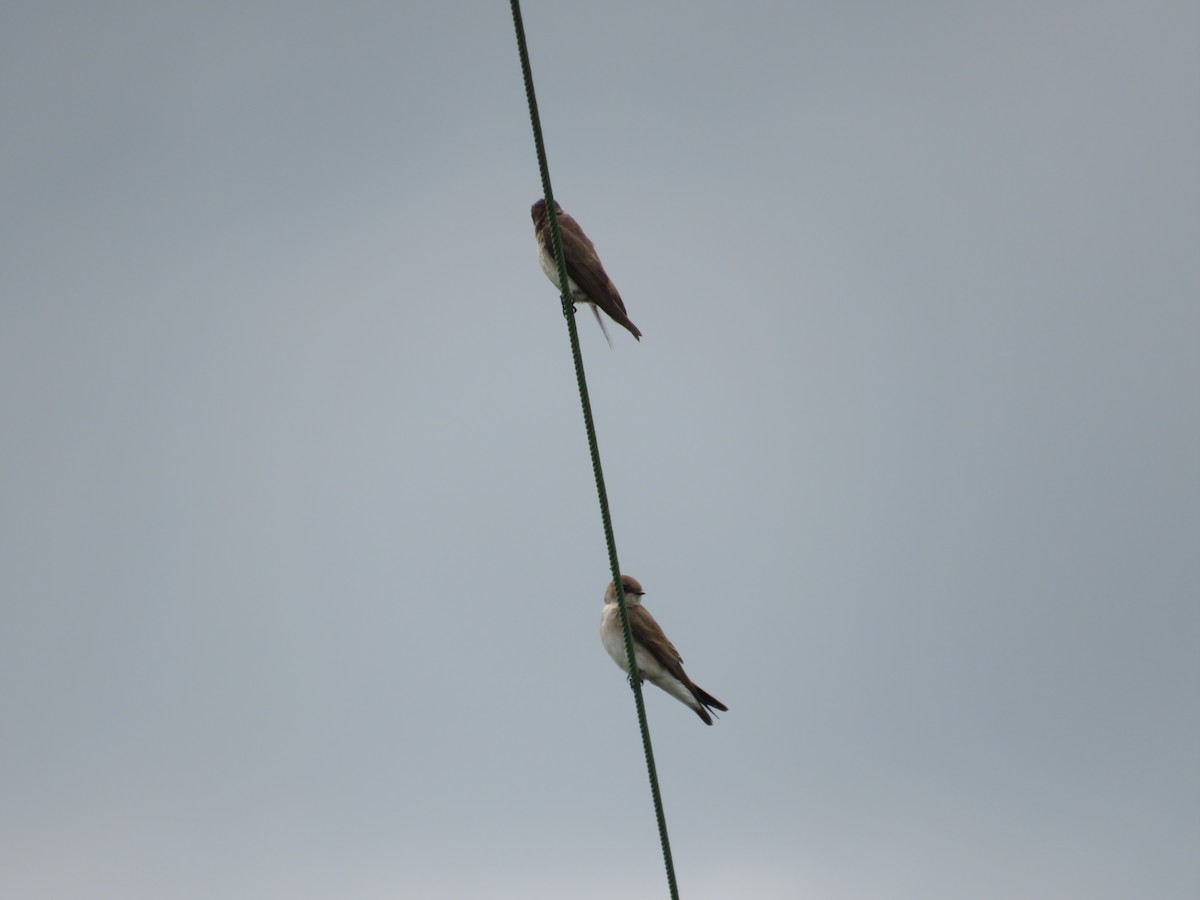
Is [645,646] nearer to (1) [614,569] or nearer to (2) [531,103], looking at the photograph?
(1) [614,569]

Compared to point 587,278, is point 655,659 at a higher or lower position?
lower

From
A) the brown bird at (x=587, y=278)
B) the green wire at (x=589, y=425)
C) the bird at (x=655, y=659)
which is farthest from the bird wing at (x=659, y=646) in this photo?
the green wire at (x=589, y=425)

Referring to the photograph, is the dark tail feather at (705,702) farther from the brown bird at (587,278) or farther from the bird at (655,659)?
the brown bird at (587,278)

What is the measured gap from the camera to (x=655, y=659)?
1205cm

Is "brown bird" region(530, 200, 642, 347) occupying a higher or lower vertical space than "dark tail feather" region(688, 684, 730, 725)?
higher

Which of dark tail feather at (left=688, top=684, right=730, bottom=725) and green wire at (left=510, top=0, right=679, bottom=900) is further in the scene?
dark tail feather at (left=688, top=684, right=730, bottom=725)

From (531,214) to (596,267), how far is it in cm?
137

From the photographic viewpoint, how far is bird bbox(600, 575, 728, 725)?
11961 mm

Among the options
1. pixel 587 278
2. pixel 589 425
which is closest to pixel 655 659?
pixel 587 278

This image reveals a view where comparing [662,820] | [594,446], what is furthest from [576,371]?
[662,820]

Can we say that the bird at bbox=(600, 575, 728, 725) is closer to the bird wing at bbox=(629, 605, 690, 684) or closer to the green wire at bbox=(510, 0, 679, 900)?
the bird wing at bbox=(629, 605, 690, 684)

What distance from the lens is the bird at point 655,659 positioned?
12.0m

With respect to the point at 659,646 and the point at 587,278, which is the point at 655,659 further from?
the point at 587,278

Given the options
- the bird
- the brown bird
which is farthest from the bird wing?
the brown bird
